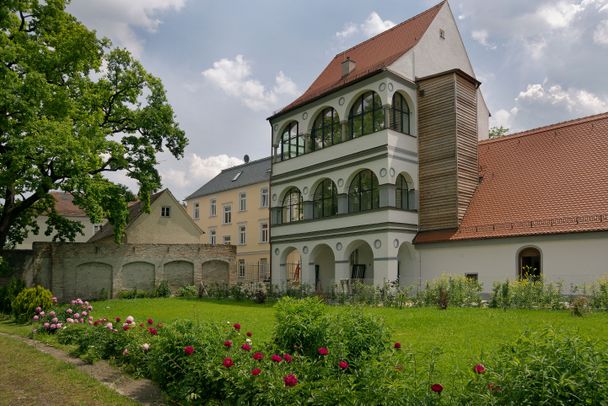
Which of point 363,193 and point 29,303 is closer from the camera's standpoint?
point 29,303

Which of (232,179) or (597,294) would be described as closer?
(597,294)

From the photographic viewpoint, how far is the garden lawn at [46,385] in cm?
725

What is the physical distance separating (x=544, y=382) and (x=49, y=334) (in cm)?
1269

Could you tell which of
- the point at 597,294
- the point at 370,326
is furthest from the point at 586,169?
the point at 370,326

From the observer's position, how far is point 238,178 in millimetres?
50094

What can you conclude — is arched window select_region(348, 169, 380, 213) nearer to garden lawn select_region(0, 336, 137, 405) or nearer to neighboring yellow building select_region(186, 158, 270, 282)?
neighboring yellow building select_region(186, 158, 270, 282)

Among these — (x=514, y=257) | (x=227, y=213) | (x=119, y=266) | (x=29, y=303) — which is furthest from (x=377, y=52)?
(x=227, y=213)

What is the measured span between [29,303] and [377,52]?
71.3 ft

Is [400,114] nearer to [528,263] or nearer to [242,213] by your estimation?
[528,263]

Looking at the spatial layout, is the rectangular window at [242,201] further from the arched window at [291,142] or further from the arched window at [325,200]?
the arched window at [325,200]

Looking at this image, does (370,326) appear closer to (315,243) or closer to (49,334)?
(49,334)

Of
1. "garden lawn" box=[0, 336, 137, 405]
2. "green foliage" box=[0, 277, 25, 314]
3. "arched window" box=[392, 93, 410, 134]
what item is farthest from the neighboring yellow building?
"garden lawn" box=[0, 336, 137, 405]

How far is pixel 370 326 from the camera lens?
23.8 feet

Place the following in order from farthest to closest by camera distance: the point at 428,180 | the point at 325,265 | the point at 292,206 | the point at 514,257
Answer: the point at 292,206 → the point at 325,265 → the point at 428,180 → the point at 514,257
